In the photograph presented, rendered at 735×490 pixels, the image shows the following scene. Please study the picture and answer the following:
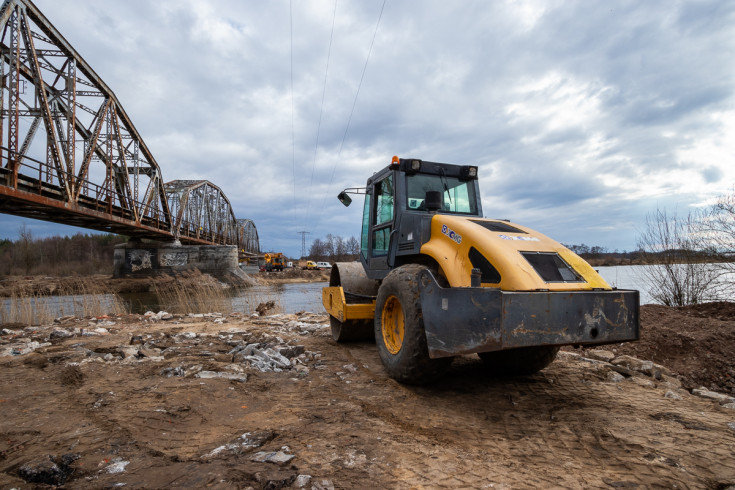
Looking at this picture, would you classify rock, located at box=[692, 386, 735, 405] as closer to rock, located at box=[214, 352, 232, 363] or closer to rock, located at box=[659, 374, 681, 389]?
rock, located at box=[659, 374, 681, 389]

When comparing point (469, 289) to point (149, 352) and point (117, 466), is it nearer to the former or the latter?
point (117, 466)

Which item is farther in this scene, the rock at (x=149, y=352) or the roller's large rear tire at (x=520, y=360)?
the rock at (x=149, y=352)

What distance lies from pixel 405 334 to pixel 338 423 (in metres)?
1.04

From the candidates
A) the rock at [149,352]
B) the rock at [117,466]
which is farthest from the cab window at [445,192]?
the rock at [149,352]

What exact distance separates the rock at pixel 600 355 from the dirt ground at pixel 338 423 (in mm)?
43

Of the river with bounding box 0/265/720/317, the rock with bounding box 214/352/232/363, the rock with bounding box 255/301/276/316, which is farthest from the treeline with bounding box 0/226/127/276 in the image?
the rock with bounding box 214/352/232/363

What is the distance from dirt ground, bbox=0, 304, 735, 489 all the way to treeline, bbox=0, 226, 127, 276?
50000mm

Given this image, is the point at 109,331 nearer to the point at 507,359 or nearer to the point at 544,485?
the point at 507,359

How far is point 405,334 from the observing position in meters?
3.81

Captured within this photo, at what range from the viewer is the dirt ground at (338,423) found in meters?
2.44

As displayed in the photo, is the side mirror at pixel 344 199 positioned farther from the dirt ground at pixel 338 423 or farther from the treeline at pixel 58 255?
the treeline at pixel 58 255

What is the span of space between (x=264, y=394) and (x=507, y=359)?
2746mm

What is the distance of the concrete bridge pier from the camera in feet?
94.1

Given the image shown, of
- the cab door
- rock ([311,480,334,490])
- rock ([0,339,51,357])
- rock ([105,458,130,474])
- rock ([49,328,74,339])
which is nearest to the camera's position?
rock ([311,480,334,490])
